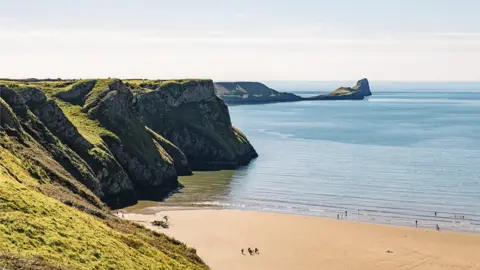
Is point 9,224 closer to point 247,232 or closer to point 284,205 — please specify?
point 247,232

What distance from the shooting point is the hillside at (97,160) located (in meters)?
32.0

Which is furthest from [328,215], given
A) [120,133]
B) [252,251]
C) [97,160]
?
[120,133]

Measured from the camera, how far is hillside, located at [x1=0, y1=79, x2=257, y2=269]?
32.0 meters

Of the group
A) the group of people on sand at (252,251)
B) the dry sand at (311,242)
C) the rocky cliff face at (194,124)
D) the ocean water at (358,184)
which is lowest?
the dry sand at (311,242)

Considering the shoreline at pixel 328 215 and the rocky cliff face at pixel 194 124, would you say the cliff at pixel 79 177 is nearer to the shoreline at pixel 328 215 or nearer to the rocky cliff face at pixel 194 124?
the shoreline at pixel 328 215

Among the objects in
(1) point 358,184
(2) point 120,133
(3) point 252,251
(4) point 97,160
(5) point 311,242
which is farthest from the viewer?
(1) point 358,184

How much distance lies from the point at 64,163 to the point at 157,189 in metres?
23.1

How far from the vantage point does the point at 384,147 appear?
481 ft

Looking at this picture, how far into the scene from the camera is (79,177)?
229 feet

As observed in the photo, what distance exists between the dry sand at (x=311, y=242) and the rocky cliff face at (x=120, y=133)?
12.1 metres

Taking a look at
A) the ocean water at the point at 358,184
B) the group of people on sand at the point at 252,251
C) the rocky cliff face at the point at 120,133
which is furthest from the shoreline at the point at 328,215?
the group of people on sand at the point at 252,251

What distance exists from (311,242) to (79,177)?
3246 centimetres

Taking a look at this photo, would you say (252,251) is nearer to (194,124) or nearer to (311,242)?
(311,242)

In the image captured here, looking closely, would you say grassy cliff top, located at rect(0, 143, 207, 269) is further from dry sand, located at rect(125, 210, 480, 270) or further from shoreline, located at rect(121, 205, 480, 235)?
shoreline, located at rect(121, 205, 480, 235)
